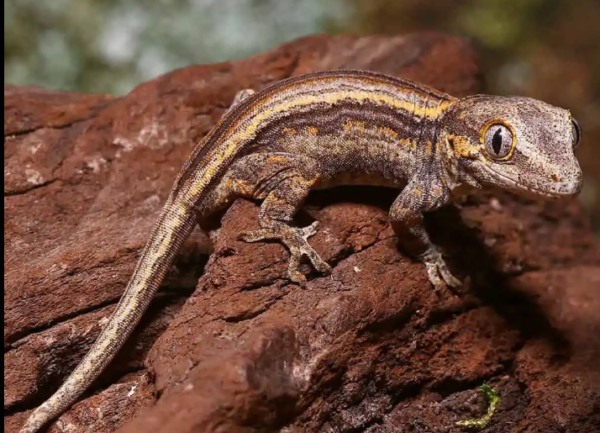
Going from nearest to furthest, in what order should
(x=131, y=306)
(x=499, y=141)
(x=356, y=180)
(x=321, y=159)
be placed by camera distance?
(x=499, y=141), (x=131, y=306), (x=321, y=159), (x=356, y=180)

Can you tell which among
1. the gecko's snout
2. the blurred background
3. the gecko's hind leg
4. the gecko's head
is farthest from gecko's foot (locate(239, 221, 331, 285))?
the blurred background

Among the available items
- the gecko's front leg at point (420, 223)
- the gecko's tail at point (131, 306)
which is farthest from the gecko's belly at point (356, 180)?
the gecko's tail at point (131, 306)

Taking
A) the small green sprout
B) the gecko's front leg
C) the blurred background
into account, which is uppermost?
the blurred background

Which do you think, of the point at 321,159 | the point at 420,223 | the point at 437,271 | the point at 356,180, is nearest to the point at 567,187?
the point at 420,223

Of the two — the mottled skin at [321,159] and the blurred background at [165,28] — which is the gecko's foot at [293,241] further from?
the blurred background at [165,28]

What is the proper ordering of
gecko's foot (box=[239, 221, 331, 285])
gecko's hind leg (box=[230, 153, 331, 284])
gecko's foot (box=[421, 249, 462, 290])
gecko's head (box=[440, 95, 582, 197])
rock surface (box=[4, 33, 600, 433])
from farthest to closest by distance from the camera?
gecko's foot (box=[421, 249, 462, 290]) → gecko's hind leg (box=[230, 153, 331, 284]) → gecko's foot (box=[239, 221, 331, 285]) → gecko's head (box=[440, 95, 582, 197]) → rock surface (box=[4, 33, 600, 433])

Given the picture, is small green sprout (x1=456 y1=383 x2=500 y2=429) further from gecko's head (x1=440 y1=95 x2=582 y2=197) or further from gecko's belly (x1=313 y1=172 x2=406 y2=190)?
gecko's belly (x1=313 y1=172 x2=406 y2=190)

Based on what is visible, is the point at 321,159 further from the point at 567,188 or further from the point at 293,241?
the point at 567,188
